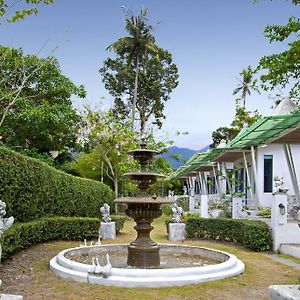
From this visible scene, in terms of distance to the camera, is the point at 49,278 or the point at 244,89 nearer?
the point at 49,278

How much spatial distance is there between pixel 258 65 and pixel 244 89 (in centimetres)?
4258

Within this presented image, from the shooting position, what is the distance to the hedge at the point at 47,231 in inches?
461

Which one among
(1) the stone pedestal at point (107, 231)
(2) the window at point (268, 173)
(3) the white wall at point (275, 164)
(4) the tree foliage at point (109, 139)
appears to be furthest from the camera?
(4) the tree foliage at point (109, 139)

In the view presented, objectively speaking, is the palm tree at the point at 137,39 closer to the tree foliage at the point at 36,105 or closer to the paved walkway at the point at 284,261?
the tree foliage at the point at 36,105

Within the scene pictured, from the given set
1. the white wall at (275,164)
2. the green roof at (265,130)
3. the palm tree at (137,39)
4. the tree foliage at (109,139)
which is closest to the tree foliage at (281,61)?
the green roof at (265,130)

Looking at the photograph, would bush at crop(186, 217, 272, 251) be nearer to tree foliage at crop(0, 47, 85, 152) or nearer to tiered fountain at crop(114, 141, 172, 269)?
tiered fountain at crop(114, 141, 172, 269)

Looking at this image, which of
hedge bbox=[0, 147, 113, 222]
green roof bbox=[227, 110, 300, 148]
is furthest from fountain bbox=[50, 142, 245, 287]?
green roof bbox=[227, 110, 300, 148]

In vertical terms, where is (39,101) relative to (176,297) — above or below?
above

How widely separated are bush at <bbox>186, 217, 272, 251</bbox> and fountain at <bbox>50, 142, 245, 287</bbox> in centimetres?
283

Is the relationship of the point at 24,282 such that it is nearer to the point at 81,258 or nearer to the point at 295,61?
the point at 81,258

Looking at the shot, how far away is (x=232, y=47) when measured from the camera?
17250 mm

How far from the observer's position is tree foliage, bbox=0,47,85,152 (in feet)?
78.8

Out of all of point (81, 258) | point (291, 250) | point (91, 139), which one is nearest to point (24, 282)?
point (81, 258)

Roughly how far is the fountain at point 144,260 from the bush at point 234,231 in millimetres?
2834
